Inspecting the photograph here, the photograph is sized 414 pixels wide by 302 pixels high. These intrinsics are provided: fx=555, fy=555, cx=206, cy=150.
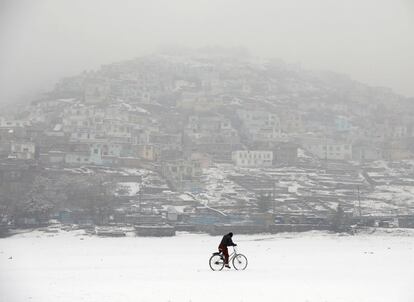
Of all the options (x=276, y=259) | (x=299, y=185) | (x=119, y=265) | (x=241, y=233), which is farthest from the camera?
(x=299, y=185)

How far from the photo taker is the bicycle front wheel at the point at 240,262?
18663 millimetres

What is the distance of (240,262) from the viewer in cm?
1852

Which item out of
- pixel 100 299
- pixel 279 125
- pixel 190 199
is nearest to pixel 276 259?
pixel 100 299

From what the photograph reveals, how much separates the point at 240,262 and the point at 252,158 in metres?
78.2

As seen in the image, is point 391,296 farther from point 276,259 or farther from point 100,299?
point 276,259

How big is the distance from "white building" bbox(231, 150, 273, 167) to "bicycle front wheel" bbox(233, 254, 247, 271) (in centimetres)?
7610

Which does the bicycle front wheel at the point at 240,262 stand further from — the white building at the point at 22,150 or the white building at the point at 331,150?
the white building at the point at 331,150

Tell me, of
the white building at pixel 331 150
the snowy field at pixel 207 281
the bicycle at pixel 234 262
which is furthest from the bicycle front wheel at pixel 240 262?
the white building at pixel 331 150

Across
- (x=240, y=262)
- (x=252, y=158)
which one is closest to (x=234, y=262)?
(x=240, y=262)

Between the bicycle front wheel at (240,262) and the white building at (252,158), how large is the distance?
7610 centimetres

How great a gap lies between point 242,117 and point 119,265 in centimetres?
Result: 10215

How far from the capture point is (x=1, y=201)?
221ft

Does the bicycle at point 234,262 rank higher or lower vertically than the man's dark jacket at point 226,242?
lower

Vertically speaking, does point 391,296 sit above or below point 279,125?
below
